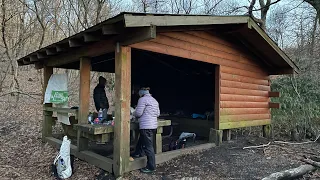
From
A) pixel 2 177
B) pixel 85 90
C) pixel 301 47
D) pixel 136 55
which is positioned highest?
pixel 301 47

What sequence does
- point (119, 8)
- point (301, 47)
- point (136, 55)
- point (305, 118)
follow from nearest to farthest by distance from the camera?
point (136, 55) → point (305, 118) → point (301, 47) → point (119, 8)

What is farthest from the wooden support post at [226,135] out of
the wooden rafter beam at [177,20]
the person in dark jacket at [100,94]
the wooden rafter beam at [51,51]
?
the wooden rafter beam at [51,51]

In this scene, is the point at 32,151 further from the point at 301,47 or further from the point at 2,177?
the point at 301,47

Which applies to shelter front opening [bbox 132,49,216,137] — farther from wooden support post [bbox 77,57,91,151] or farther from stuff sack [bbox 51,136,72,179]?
stuff sack [bbox 51,136,72,179]

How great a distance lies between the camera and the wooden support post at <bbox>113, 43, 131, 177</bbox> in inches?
174

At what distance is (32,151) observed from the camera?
6555 millimetres

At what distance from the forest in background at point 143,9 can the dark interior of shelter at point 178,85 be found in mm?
2956

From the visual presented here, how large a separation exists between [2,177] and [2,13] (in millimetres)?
9258

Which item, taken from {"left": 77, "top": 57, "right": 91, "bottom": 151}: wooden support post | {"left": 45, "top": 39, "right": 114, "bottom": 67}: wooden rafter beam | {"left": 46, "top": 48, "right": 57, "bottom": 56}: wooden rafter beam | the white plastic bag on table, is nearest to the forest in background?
the white plastic bag on table

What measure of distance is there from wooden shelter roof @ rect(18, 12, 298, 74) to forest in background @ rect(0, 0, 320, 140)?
247 centimetres

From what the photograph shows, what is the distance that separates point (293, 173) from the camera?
470 cm

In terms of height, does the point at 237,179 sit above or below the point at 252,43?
below

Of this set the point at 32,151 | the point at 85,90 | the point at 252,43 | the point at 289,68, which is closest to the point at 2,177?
the point at 32,151

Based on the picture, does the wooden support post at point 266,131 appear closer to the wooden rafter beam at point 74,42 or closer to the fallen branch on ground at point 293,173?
the fallen branch on ground at point 293,173
